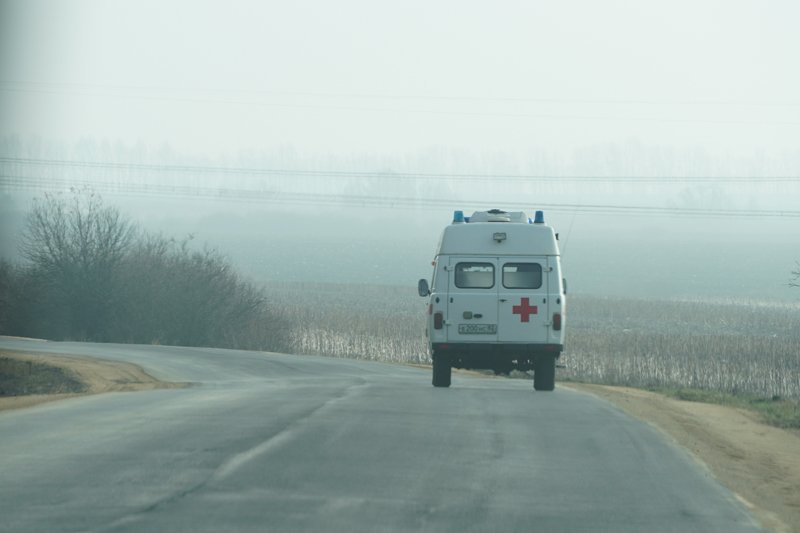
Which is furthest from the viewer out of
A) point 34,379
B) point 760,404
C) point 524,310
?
point 34,379

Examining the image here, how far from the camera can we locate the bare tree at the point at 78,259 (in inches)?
2202

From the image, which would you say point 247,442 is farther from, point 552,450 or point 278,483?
point 552,450

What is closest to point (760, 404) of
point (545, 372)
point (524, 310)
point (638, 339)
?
point (545, 372)

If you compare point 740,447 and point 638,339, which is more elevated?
point 638,339

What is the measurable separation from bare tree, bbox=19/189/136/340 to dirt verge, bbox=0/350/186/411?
23799 mm

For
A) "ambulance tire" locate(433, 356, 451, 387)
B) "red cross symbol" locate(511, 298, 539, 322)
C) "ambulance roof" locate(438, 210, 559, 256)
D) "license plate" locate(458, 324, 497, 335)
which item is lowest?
"ambulance tire" locate(433, 356, 451, 387)

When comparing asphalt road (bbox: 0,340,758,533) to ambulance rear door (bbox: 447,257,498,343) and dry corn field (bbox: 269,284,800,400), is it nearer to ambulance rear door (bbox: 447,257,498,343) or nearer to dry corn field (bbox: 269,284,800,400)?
ambulance rear door (bbox: 447,257,498,343)

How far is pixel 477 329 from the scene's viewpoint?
71.0 feet

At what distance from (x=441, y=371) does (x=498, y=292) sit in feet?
8.14

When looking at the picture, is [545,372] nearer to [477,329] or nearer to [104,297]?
[477,329]

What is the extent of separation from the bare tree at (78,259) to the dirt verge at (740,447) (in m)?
35.2

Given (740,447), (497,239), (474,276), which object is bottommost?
(740,447)

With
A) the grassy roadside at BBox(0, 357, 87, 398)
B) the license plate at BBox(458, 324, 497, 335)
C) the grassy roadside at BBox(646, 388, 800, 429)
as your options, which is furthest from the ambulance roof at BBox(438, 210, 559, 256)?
the grassy roadside at BBox(0, 357, 87, 398)

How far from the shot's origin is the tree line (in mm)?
55875
